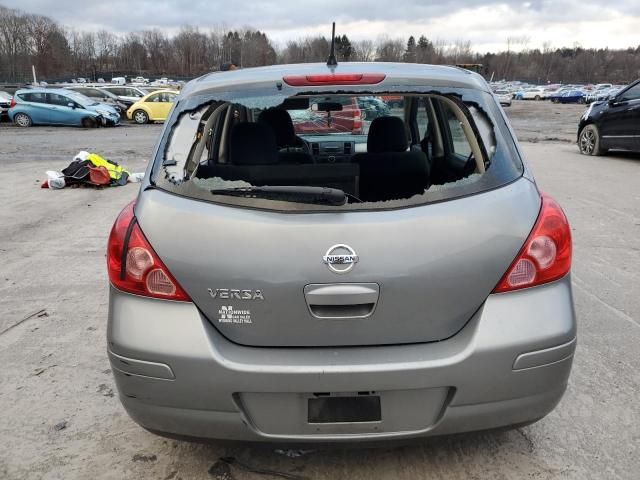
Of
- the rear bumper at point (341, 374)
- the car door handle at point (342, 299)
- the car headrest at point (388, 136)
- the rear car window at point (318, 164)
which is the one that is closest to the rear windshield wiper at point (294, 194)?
the rear car window at point (318, 164)

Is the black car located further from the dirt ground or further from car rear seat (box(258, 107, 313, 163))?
car rear seat (box(258, 107, 313, 163))

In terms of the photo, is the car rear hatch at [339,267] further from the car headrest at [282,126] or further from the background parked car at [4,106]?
the background parked car at [4,106]

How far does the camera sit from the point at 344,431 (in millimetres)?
2055

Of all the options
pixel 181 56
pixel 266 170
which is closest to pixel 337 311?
pixel 266 170

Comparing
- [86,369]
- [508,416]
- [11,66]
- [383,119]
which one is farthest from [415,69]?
[11,66]

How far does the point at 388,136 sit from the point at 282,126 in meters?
1.27

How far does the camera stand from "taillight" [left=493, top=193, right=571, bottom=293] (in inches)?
82.0

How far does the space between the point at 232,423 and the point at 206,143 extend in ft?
4.70

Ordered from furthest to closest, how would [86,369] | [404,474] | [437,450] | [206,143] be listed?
[86,369]
[206,143]
[437,450]
[404,474]

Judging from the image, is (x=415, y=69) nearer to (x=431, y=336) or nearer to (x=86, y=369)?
(x=431, y=336)

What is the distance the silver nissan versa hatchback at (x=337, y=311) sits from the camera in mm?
1981

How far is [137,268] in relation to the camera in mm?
2119

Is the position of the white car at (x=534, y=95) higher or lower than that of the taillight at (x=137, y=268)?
lower

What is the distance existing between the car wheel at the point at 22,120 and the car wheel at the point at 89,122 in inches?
102
